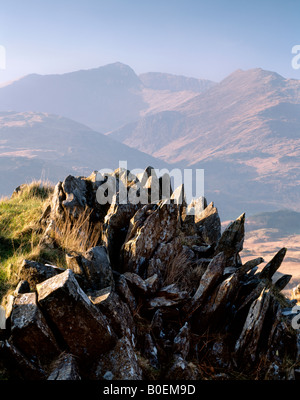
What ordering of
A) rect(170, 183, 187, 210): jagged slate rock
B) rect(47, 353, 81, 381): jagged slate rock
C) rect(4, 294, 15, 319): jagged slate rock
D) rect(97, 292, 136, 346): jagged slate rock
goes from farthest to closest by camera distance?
rect(170, 183, 187, 210): jagged slate rock → rect(97, 292, 136, 346): jagged slate rock → rect(4, 294, 15, 319): jagged slate rock → rect(47, 353, 81, 381): jagged slate rock

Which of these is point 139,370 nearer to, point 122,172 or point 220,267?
point 220,267

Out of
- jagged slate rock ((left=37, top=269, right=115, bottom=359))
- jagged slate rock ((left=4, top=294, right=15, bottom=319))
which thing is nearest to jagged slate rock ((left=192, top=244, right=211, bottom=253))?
jagged slate rock ((left=37, top=269, right=115, bottom=359))

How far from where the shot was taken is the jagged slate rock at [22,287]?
7.13m

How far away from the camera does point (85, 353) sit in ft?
21.7

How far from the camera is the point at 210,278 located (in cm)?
908

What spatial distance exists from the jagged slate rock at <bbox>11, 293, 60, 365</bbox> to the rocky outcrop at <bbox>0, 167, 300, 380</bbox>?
0.02 metres

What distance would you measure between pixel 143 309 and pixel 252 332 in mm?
2529

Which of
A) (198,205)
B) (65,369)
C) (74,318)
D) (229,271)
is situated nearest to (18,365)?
(65,369)

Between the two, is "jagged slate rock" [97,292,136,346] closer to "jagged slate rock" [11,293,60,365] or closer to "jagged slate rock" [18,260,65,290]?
"jagged slate rock" [11,293,60,365]

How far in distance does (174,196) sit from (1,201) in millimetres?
7612

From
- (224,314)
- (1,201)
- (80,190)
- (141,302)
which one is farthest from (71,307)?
(1,201)

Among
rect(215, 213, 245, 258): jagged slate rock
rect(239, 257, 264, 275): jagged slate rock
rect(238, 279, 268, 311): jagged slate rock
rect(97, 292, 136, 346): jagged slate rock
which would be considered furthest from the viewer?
rect(215, 213, 245, 258): jagged slate rock

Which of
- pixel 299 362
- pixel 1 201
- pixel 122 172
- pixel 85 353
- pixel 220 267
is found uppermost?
pixel 122 172

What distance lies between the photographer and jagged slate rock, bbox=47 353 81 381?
5.96 m
